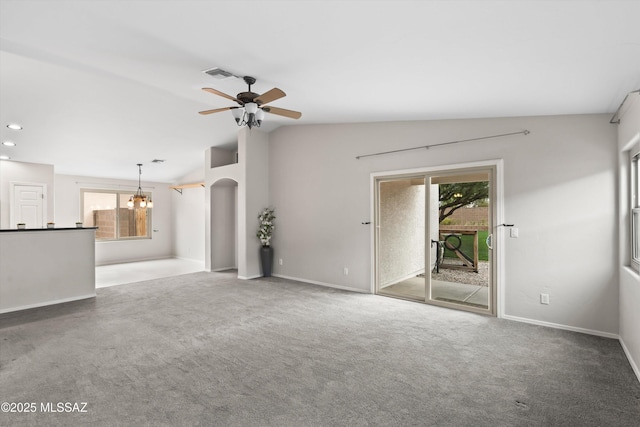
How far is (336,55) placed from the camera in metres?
2.80

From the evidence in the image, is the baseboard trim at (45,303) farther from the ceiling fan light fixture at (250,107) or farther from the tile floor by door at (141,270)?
the ceiling fan light fixture at (250,107)

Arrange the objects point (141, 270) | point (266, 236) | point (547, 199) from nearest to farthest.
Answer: point (547, 199)
point (266, 236)
point (141, 270)

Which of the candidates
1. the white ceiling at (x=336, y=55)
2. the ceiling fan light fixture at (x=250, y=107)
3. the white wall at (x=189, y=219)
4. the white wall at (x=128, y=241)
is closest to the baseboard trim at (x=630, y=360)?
the white ceiling at (x=336, y=55)

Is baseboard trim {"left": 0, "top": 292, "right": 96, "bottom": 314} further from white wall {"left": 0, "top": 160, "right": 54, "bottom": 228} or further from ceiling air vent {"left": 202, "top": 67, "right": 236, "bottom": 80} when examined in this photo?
ceiling air vent {"left": 202, "top": 67, "right": 236, "bottom": 80}

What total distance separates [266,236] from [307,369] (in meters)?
4.10

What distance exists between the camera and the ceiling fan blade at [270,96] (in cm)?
312

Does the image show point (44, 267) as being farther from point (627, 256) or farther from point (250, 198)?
point (627, 256)

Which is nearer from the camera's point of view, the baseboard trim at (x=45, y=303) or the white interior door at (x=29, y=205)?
the baseboard trim at (x=45, y=303)

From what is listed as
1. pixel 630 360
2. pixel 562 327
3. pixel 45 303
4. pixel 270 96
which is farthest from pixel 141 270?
pixel 630 360

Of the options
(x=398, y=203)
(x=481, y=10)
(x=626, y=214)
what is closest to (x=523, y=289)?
(x=626, y=214)

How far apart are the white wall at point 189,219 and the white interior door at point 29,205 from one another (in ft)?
10.8

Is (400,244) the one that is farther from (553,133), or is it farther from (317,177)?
(553,133)

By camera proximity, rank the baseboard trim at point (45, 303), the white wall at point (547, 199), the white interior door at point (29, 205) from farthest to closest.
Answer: the white interior door at point (29, 205) < the baseboard trim at point (45, 303) < the white wall at point (547, 199)

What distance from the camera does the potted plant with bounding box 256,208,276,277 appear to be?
Answer: 22.0 feet
